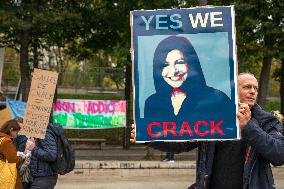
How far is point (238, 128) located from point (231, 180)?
35 cm

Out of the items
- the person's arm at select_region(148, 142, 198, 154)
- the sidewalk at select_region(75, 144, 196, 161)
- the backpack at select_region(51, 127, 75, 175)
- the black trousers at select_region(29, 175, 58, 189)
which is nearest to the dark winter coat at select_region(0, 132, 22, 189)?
the black trousers at select_region(29, 175, 58, 189)

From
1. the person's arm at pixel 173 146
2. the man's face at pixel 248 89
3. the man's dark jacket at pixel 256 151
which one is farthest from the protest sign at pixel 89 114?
the man's face at pixel 248 89

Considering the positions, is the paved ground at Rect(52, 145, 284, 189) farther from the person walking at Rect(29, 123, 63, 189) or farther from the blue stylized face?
the blue stylized face

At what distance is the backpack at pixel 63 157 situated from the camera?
6.68 metres

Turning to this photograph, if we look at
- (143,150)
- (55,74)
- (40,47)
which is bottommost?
(143,150)

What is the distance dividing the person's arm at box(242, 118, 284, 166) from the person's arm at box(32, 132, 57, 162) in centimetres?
348

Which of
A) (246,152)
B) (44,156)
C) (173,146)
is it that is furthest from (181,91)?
(44,156)

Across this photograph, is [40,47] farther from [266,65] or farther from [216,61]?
[216,61]

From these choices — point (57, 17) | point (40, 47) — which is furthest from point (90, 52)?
point (57, 17)

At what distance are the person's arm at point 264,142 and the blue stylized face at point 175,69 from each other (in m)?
0.58

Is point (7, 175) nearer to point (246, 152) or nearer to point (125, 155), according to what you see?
point (246, 152)

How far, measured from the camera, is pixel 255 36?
66.0 ft

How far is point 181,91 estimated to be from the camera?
12.6 feet

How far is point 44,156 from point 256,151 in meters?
3.46
